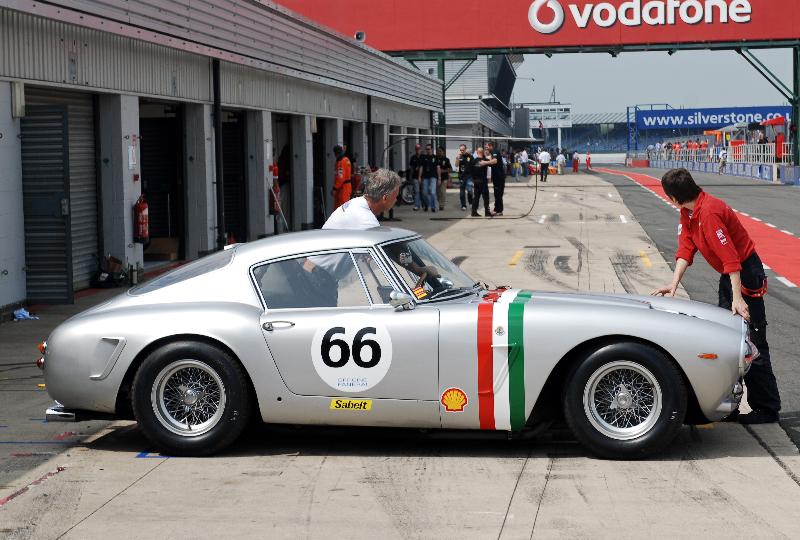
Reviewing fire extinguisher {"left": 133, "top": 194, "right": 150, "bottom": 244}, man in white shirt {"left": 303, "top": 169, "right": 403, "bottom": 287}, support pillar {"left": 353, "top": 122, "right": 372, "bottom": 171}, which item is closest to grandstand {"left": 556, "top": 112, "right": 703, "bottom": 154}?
support pillar {"left": 353, "top": 122, "right": 372, "bottom": 171}

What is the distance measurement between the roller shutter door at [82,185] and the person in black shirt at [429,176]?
56.0ft

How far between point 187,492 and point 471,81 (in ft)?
226

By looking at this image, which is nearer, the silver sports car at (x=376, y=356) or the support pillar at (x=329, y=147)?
the silver sports car at (x=376, y=356)

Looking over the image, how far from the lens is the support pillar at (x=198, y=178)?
19.1 meters

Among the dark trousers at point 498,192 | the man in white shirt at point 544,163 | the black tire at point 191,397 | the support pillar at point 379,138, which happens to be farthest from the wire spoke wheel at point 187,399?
the man in white shirt at point 544,163

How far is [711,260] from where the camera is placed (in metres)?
7.63

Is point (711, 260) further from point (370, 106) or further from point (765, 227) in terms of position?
point (370, 106)

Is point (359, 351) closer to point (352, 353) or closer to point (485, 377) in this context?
point (352, 353)

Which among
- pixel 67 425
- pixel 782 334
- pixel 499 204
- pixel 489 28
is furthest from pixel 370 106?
pixel 67 425

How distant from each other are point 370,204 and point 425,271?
44.3 inches

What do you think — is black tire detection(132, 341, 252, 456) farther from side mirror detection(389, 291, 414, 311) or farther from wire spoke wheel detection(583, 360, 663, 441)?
wire spoke wheel detection(583, 360, 663, 441)

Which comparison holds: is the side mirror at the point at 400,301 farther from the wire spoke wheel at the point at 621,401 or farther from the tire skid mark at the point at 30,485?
the tire skid mark at the point at 30,485

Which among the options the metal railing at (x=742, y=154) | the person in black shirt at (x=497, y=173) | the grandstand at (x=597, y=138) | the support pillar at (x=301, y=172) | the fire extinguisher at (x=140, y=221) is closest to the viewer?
the fire extinguisher at (x=140, y=221)

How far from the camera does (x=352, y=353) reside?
21.8 ft
